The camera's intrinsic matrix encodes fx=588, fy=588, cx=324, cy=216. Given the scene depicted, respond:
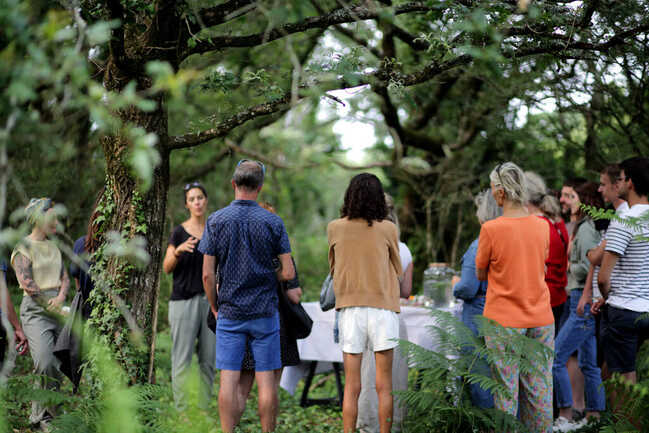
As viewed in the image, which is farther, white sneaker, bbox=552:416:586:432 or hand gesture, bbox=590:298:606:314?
white sneaker, bbox=552:416:586:432

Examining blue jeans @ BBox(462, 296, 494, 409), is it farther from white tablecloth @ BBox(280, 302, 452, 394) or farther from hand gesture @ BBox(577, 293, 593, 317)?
white tablecloth @ BBox(280, 302, 452, 394)

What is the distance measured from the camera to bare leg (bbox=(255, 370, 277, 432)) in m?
4.12

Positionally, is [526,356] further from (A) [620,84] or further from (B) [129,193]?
(A) [620,84]

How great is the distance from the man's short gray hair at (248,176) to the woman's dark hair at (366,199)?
663 mm

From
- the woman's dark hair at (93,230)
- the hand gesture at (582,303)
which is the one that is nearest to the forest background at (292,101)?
the woman's dark hair at (93,230)

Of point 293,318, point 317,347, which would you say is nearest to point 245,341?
point 293,318

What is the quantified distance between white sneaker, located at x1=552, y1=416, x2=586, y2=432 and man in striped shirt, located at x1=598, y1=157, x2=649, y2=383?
107 cm

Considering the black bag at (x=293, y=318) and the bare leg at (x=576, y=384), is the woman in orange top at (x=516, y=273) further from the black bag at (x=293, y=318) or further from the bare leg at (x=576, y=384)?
the bare leg at (x=576, y=384)

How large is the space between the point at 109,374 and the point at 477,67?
6.20m

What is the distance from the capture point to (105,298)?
3.83 m

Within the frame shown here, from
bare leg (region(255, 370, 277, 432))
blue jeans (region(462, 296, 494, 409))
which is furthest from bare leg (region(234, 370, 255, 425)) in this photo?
blue jeans (region(462, 296, 494, 409))

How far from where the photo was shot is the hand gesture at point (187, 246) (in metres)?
5.22

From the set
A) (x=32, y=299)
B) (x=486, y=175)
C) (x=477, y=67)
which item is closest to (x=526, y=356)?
(x=32, y=299)

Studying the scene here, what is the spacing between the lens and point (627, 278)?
13.8 ft
